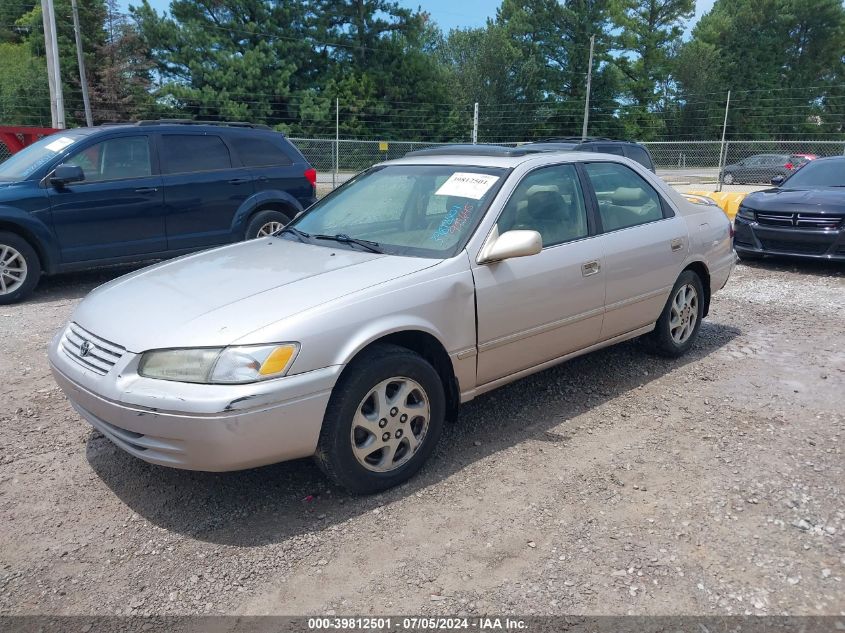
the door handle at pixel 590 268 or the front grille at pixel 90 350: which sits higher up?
the door handle at pixel 590 268

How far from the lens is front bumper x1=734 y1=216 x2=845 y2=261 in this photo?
8.48m

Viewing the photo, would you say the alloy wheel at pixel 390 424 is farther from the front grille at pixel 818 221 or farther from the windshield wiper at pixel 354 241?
the front grille at pixel 818 221

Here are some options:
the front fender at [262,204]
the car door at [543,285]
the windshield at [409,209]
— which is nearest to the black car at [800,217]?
the car door at [543,285]

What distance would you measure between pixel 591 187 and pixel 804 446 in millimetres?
2010

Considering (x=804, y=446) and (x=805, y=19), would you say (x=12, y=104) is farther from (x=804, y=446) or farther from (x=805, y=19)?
(x=805, y=19)

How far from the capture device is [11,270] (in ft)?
23.1

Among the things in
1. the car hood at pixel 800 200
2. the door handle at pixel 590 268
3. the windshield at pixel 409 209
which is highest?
the windshield at pixel 409 209

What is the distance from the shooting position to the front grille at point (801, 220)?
8461 mm

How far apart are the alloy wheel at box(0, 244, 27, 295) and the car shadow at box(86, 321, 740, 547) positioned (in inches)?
151

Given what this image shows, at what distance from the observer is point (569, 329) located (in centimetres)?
431

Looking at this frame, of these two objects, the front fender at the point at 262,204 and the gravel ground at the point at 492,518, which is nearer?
the gravel ground at the point at 492,518

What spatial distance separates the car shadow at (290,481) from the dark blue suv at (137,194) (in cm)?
389

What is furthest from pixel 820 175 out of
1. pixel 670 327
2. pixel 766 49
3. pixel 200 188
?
pixel 766 49

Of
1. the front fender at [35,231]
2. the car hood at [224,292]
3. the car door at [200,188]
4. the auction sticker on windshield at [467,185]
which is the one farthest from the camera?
the car door at [200,188]
